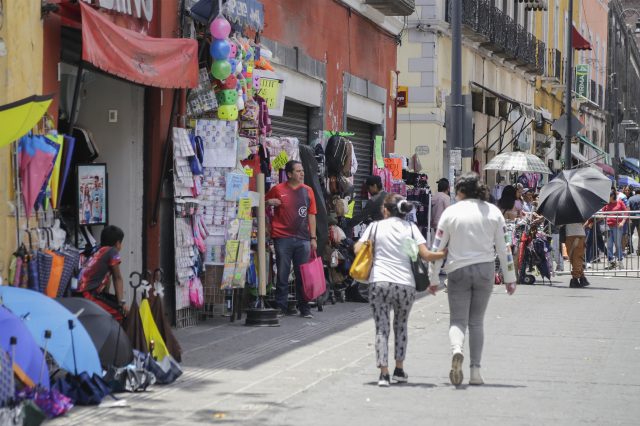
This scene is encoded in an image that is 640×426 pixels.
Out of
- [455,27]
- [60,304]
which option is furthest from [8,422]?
[455,27]

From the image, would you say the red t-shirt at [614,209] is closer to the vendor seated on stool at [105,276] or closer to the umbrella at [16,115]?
the vendor seated on stool at [105,276]

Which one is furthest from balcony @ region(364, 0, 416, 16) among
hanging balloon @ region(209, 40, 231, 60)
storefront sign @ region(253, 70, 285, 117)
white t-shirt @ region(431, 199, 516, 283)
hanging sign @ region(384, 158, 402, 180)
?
white t-shirt @ region(431, 199, 516, 283)

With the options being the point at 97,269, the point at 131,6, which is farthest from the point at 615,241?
the point at 97,269

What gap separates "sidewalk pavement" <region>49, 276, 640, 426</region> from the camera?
8766mm

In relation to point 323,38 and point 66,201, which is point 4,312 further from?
Result: point 323,38

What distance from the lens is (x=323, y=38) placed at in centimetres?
1947

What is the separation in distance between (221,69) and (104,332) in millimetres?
5074

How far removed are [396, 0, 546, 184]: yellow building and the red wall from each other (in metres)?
2.05

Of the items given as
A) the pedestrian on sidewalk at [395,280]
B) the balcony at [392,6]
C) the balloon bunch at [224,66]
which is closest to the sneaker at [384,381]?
the pedestrian on sidewalk at [395,280]

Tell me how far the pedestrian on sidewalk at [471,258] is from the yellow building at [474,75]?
10546 mm

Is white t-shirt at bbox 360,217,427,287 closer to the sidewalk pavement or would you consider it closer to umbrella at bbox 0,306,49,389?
the sidewalk pavement

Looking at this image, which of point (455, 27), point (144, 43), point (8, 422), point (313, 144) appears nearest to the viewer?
Result: point (8, 422)

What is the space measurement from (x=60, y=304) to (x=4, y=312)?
0.93 m

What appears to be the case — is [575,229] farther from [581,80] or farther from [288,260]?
[581,80]
